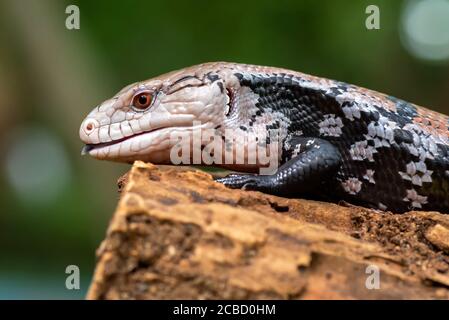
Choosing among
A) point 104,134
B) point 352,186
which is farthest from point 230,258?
point 104,134

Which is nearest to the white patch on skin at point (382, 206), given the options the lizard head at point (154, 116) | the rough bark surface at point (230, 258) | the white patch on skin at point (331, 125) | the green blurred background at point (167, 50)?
the white patch on skin at point (331, 125)

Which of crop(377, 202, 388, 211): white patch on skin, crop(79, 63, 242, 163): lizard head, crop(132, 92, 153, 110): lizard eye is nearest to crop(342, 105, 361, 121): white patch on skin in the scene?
crop(377, 202, 388, 211): white patch on skin

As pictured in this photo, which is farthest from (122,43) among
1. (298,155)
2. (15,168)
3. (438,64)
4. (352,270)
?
(352,270)

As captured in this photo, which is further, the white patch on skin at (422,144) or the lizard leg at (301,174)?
the white patch on skin at (422,144)

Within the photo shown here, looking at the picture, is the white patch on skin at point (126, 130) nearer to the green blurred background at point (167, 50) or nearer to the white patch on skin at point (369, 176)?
the white patch on skin at point (369, 176)

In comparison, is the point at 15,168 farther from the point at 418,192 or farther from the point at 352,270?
the point at 352,270

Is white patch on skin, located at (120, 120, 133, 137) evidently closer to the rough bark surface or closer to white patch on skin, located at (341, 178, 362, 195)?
the rough bark surface

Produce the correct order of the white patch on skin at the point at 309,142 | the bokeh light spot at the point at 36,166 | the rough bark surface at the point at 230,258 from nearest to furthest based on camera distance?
the rough bark surface at the point at 230,258 → the white patch on skin at the point at 309,142 → the bokeh light spot at the point at 36,166
